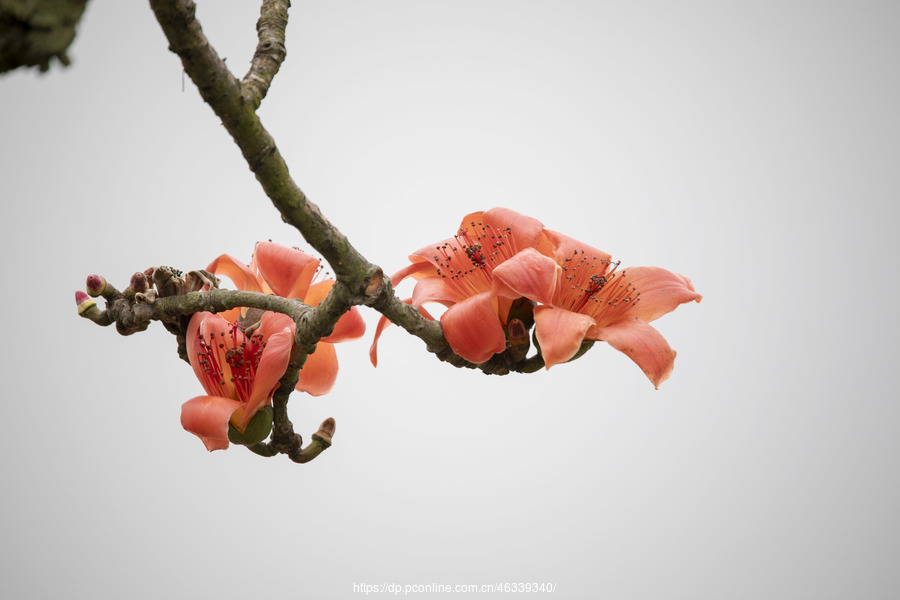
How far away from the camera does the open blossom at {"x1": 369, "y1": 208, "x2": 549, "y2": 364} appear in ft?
2.32

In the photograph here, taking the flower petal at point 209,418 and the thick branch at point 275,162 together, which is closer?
the thick branch at point 275,162

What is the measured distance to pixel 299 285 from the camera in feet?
2.48

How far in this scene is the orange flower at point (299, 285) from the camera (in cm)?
73

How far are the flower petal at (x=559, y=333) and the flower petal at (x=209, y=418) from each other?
29cm

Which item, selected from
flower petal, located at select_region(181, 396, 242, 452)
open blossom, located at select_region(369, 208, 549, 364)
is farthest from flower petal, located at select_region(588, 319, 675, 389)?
flower petal, located at select_region(181, 396, 242, 452)

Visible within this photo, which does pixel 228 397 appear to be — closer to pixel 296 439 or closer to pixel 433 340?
pixel 296 439

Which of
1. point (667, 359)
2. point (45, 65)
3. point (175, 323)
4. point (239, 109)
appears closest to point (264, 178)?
point (239, 109)

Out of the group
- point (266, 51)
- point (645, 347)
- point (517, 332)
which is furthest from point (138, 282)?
point (645, 347)

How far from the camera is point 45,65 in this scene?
32 cm

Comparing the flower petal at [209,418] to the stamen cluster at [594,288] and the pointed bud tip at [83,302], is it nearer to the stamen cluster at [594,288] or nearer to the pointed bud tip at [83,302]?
the pointed bud tip at [83,302]

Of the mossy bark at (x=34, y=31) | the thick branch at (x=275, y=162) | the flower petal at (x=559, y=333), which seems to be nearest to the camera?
the mossy bark at (x=34, y=31)

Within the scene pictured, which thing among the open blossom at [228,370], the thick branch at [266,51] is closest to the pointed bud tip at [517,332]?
the open blossom at [228,370]

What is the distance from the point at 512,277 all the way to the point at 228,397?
30 centimetres

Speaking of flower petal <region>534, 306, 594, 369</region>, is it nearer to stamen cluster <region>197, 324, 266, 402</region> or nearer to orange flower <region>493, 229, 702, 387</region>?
orange flower <region>493, 229, 702, 387</region>
